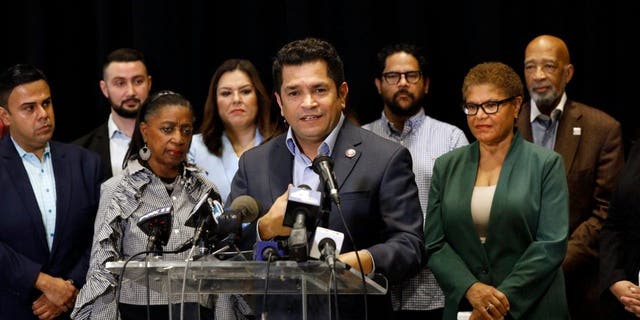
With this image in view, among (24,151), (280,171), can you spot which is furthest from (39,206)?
(280,171)

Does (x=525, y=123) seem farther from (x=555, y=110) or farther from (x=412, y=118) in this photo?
(x=412, y=118)

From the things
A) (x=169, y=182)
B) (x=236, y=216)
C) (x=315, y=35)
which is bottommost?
(x=169, y=182)

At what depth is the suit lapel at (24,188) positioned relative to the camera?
4203mm

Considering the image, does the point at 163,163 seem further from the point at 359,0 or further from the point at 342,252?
the point at 359,0

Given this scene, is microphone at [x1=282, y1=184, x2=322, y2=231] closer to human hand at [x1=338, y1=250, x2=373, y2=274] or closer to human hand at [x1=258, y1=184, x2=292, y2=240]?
human hand at [x1=258, y1=184, x2=292, y2=240]

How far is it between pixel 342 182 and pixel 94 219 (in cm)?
168

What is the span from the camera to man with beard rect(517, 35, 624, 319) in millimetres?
4367

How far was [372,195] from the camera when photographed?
10.1ft

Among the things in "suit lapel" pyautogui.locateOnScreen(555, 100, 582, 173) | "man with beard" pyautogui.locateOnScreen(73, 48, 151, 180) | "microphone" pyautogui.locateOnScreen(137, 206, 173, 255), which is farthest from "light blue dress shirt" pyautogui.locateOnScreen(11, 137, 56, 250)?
"suit lapel" pyautogui.locateOnScreen(555, 100, 582, 173)

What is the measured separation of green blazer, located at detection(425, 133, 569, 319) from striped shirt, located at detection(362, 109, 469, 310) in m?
0.58

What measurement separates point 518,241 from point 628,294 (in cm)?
61

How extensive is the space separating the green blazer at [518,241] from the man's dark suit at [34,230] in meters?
1.57

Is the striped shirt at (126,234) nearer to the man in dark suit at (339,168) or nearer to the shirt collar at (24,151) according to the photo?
the shirt collar at (24,151)

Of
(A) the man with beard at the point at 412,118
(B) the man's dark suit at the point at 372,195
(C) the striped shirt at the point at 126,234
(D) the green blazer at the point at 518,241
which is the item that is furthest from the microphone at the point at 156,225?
(A) the man with beard at the point at 412,118
